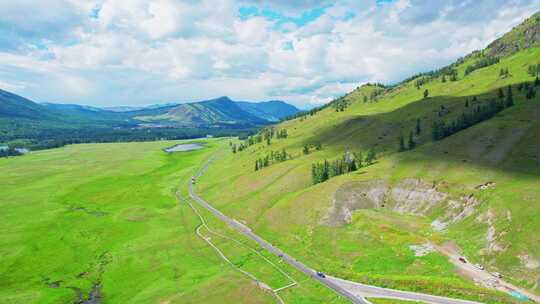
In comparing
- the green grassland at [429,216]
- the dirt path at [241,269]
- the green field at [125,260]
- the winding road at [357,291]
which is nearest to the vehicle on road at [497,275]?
the green grassland at [429,216]

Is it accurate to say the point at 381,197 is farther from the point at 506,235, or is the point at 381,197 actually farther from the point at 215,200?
the point at 215,200

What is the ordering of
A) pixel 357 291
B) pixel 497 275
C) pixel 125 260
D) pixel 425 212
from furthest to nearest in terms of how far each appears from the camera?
pixel 125 260 < pixel 425 212 < pixel 357 291 < pixel 497 275

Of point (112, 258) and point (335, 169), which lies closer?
point (112, 258)

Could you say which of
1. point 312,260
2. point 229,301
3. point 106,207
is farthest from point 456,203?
point 106,207

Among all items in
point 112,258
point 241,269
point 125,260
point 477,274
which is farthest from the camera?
point 112,258

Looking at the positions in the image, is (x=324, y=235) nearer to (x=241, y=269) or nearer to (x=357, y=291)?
(x=241, y=269)

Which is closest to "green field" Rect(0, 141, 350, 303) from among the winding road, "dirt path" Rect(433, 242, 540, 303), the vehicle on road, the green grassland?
the winding road

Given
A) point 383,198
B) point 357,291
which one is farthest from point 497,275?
point 383,198

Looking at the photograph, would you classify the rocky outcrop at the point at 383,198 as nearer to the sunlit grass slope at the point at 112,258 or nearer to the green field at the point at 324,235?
the green field at the point at 324,235

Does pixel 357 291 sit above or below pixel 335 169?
below

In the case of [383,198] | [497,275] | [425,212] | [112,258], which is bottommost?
[112,258]

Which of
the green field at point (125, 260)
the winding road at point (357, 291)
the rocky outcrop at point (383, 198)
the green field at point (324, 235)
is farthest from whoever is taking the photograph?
the rocky outcrop at point (383, 198)
